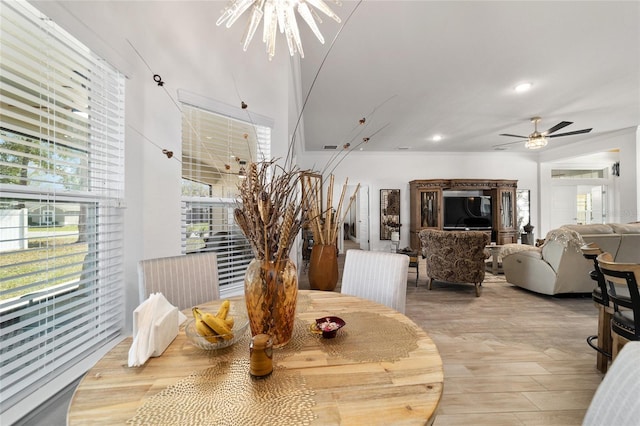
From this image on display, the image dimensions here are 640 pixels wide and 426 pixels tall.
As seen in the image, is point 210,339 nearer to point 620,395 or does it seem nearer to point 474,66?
point 620,395

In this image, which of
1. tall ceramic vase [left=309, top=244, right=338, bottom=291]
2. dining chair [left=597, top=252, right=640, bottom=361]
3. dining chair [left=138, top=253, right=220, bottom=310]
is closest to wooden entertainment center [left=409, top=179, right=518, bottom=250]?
tall ceramic vase [left=309, top=244, right=338, bottom=291]

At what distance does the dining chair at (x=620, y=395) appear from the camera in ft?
1.48

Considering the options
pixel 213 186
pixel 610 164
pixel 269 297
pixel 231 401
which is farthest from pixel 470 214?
pixel 231 401

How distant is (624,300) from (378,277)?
4.93 feet

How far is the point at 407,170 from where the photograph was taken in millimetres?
7145

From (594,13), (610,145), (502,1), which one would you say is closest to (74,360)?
(502,1)

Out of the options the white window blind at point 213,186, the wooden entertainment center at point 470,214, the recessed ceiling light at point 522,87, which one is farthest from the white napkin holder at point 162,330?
the wooden entertainment center at point 470,214

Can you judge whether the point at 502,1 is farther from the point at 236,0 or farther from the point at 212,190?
the point at 212,190

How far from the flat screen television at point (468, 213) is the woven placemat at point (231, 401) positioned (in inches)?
277

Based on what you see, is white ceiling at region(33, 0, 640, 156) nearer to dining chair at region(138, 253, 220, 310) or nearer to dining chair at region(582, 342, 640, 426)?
dining chair at region(582, 342, 640, 426)

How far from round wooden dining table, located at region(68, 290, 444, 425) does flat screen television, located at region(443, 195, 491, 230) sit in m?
6.67

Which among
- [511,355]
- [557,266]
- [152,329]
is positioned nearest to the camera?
[152,329]

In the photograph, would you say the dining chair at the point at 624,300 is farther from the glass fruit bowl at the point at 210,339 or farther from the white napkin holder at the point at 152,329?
the white napkin holder at the point at 152,329

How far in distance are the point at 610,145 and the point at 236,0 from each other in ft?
26.0
